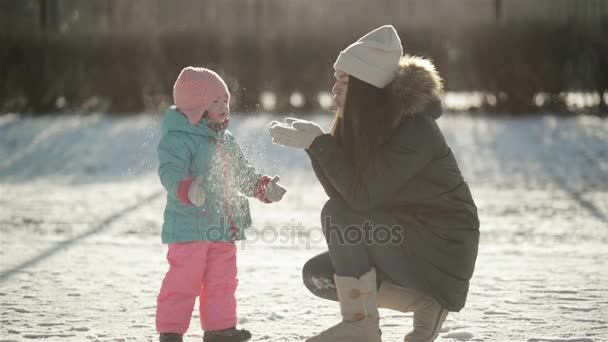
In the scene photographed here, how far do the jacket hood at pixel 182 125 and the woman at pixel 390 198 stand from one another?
0.32m

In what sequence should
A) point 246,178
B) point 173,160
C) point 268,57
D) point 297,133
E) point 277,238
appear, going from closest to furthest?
point 297,133 < point 173,160 < point 246,178 < point 277,238 < point 268,57

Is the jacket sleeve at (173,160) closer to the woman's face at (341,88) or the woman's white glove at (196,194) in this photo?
the woman's white glove at (196,194)

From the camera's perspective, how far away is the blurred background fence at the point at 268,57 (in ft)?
48.5

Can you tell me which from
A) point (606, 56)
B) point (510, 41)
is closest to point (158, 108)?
point (510, 41)

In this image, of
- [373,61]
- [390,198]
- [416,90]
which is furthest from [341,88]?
[390,198]

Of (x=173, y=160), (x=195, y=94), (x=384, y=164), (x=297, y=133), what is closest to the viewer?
(x=384, y=164)

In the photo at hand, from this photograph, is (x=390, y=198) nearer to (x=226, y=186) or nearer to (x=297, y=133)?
(x=297, y=133)

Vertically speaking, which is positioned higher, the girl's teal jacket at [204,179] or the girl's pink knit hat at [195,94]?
the girl's pink knit hat at [195,94]

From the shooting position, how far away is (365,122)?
146 inches

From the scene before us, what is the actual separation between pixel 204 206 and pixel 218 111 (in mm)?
405

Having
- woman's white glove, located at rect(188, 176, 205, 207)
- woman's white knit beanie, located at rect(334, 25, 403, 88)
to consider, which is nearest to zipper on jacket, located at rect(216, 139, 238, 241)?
woman's white glove, located at rect(188, 176, 205, 207)

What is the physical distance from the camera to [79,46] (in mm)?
15742

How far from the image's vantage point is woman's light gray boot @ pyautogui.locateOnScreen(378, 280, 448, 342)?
12.4ft

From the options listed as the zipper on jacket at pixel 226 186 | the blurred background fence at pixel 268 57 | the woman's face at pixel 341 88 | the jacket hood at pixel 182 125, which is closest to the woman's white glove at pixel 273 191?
the zipper on jacket at pixel 226 186
